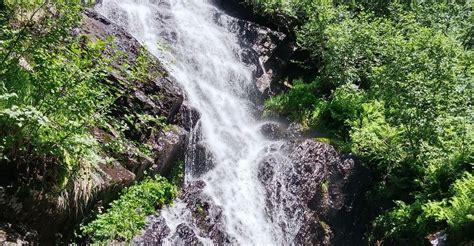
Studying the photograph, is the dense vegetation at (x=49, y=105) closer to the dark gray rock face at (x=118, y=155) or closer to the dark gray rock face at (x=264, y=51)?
the dark gray rock face at (x=118, y=155)

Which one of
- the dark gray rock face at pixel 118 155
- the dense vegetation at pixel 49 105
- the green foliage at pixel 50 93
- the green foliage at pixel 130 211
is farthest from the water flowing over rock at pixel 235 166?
the green foliage at pixel 50 93

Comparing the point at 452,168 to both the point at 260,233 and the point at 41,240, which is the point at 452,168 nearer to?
the point at 260,233

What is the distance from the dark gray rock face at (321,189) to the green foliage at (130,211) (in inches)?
134

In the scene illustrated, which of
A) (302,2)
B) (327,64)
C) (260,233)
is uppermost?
(302,2)

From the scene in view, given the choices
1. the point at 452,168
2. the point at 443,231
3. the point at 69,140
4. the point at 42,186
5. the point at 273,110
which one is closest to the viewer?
the point at 69,140

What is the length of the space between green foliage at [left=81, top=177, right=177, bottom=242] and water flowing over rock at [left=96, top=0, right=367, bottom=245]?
0.26 metres

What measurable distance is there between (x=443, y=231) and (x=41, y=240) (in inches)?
318

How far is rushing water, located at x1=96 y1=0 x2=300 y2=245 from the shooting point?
11.1 metres

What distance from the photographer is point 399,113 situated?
38.9 ft

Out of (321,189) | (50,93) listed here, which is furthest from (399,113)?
(50,93)

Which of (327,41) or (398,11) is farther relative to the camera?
(398,11)

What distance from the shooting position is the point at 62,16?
20.8 feet

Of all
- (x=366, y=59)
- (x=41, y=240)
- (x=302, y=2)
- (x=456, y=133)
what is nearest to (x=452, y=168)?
(x=456, y=133)

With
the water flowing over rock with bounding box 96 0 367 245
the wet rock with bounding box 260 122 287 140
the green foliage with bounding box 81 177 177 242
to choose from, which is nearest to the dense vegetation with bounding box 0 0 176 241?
the green foliage with bounding box 81 177 177 242
